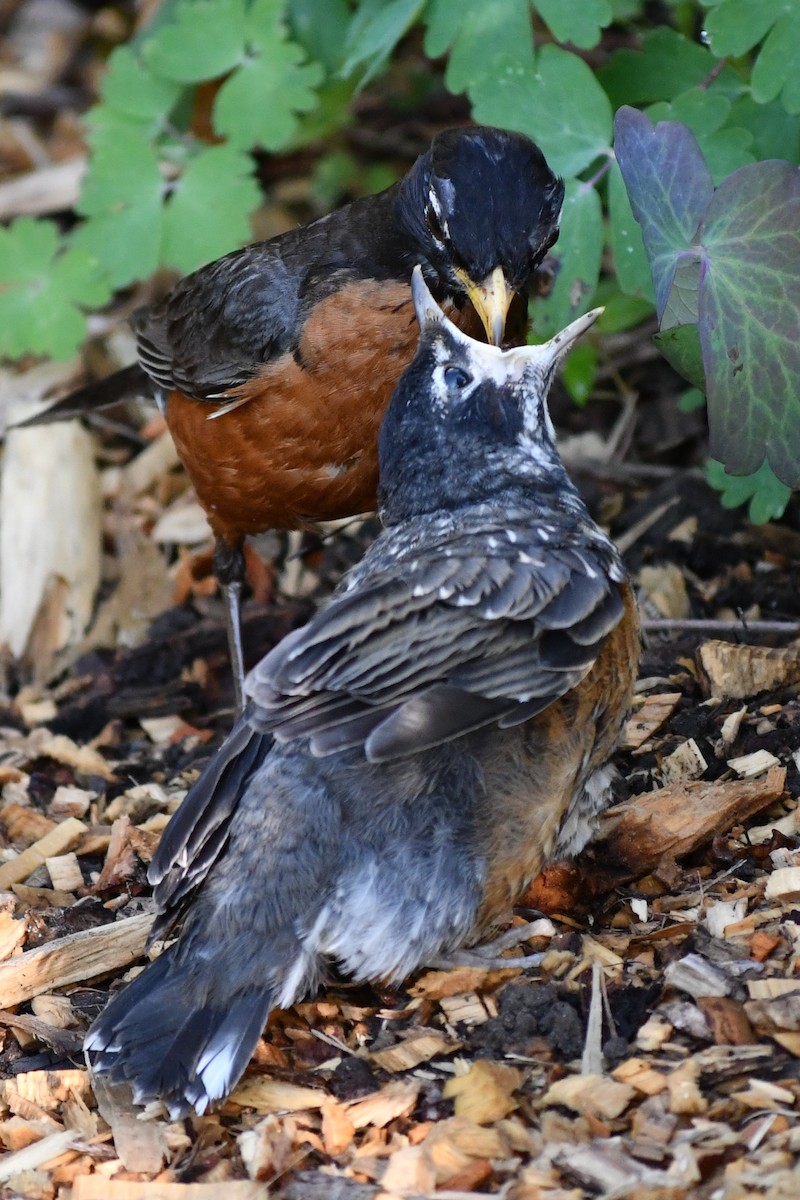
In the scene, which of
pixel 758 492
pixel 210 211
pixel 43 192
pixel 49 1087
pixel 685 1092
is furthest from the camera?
pixel 43 192

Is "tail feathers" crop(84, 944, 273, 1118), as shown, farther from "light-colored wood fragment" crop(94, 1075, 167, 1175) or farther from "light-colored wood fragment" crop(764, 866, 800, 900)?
"light-colored wood fragment" crop(764, 866, 800, 900)

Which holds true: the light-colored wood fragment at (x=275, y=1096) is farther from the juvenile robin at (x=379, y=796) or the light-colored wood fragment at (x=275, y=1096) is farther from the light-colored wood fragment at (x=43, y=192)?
the light-colored wood fragment at (x=43, y=192)

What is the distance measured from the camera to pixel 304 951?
3.35 metres

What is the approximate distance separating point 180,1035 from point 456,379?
1.87 metres

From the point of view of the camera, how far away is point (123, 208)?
6.14 metres

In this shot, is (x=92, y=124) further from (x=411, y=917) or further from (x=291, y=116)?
(x=411, y=917)

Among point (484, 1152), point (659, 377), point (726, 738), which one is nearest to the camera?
point (484, 1152)

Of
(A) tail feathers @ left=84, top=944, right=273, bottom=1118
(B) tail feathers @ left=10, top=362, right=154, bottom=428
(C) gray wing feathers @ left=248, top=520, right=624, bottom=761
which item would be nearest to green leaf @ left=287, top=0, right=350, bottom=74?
(B) tail feathers @ left=10, top=362, right=154, bottom=428

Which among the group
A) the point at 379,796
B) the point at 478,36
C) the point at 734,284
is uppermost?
the point at 478,36

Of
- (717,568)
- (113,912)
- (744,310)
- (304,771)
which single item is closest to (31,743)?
(113,912)

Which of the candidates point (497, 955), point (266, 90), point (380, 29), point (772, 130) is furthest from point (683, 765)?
point (266, 90)

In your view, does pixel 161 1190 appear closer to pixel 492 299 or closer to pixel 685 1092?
pixel 685 1092

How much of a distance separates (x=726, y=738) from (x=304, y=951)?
150 cm

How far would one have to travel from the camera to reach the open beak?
434 centimetres
